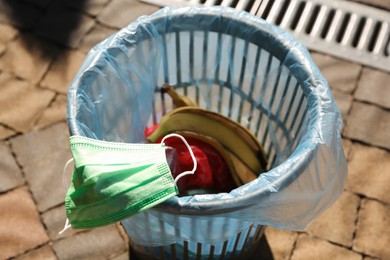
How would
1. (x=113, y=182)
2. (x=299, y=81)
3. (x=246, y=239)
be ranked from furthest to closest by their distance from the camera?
(x=246, y=239), (x=299, y=81), (x=113, y=182)

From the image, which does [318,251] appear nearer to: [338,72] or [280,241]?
[280,241]

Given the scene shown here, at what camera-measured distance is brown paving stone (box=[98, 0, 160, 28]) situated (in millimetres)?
2143

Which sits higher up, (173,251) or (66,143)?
(66,143)

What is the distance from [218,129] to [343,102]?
0.67m

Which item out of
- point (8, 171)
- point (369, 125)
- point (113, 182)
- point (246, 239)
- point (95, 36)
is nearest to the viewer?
point (113, 182)

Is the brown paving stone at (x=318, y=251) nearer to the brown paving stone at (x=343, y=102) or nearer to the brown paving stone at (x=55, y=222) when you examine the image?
the brown paving stone at (x=343, y=102)

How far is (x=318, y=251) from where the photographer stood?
1635 mm

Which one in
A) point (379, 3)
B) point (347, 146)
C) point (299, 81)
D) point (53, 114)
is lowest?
point (53, 114)

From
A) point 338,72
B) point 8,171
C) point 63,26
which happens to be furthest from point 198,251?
point 63,26

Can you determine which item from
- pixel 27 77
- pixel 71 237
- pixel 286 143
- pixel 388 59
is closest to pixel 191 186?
pixel 286 143

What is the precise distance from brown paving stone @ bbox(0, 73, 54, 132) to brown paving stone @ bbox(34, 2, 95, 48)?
10.1 inches

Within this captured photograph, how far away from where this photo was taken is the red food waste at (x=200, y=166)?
4.75 feet

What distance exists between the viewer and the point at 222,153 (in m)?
1.52

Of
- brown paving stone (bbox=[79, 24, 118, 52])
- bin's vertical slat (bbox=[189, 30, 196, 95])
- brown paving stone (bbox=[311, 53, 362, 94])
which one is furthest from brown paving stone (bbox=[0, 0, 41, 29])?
brown paving stone (bbox=[311, 53, 362, 94])
